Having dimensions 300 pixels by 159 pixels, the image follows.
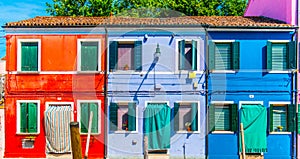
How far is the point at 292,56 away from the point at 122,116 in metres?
7.45

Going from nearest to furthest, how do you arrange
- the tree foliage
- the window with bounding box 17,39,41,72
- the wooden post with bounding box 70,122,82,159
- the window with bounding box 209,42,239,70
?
the wooden post with bounding box 70,122,82,159
the window with bounding box 209,42,239,70
the window with bounding box 17,39,41,72
the tree foliage

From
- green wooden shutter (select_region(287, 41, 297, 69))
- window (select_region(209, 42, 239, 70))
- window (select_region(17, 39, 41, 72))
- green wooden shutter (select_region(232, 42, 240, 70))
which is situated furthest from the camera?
window (select_region(17, 39, 41, 72))

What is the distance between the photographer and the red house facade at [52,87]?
567 inches

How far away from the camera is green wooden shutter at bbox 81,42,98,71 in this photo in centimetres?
1452

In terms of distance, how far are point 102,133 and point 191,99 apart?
13.1ft

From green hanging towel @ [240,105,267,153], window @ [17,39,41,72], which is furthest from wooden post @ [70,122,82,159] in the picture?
green hanging towel @ [240,105,267,153]

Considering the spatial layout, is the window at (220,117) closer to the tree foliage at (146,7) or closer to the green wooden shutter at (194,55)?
the green wooden shutter at (194,55)

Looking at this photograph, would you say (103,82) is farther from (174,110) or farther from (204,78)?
(204,78)

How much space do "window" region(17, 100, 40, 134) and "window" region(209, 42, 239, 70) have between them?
24.6 feet

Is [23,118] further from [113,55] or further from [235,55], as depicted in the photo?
[235,55]

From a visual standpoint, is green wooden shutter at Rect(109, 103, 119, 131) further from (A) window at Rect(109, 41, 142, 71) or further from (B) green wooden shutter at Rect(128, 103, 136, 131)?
(A) window at Rect(109, 41, 142, 71)

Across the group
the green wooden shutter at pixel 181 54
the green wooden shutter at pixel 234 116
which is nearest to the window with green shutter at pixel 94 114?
the green wooden shutter at pixel 181 54

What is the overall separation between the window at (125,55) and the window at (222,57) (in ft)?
9.80

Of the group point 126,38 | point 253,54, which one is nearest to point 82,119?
point 126,38
